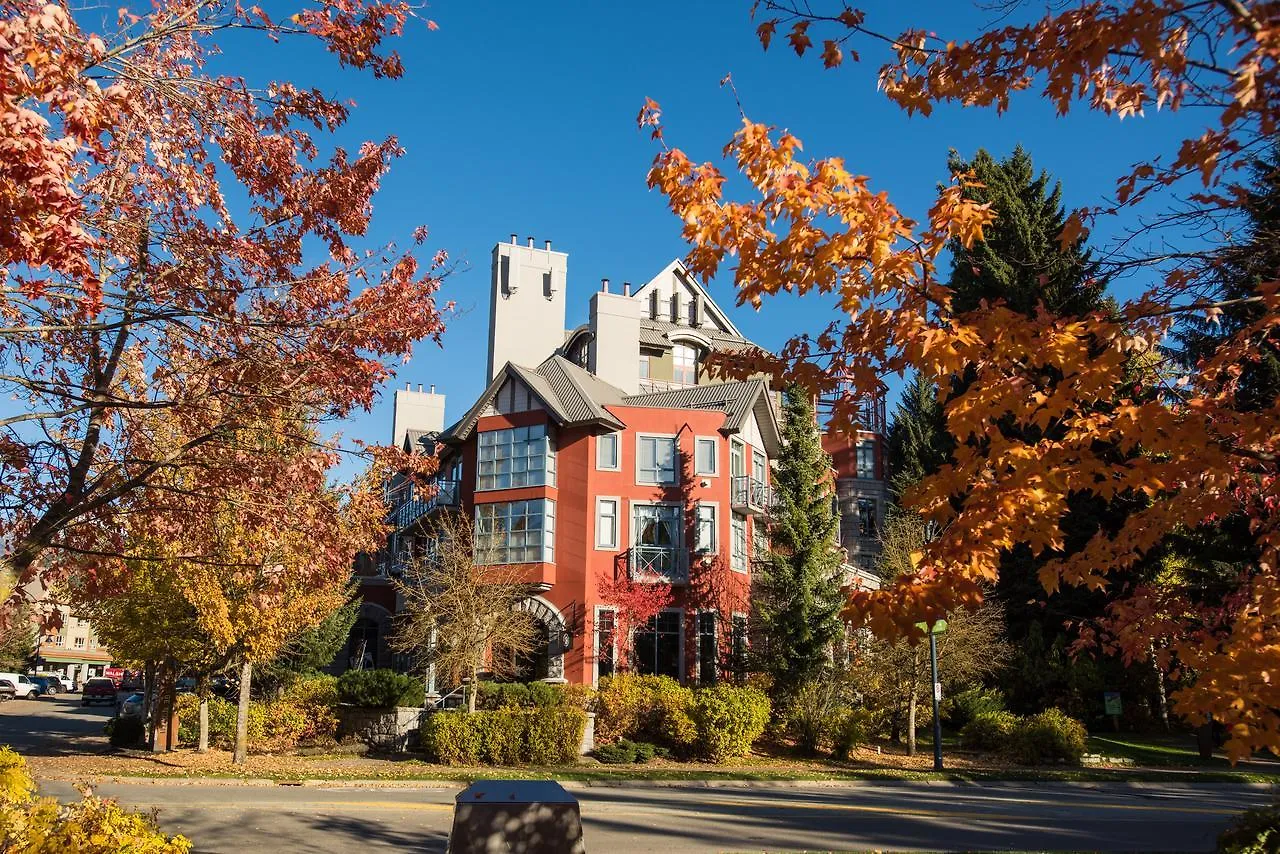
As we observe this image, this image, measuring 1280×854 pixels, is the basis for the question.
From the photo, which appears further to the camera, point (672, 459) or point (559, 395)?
point (559, 395)

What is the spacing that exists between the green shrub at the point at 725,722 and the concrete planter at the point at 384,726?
794cm

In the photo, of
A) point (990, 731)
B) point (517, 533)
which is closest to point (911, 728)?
point (990, 731)

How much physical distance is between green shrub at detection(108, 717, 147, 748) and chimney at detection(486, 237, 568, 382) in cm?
2254

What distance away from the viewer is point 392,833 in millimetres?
13109

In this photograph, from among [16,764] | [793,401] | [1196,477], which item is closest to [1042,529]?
[1196,477]

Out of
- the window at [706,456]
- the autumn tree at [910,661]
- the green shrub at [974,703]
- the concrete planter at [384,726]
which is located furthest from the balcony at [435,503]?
the green shrub at [974,703]

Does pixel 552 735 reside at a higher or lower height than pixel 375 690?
lower

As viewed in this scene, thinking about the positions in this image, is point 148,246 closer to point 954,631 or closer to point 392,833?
point 392,833

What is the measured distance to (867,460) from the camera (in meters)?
58.6

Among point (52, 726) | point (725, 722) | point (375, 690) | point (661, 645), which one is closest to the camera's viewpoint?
point (725, 722)

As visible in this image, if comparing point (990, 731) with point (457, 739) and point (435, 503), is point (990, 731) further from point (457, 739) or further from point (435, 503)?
point (435, 503)

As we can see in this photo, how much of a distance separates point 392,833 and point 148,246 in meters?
8.88

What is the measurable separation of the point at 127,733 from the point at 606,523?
53.7ft

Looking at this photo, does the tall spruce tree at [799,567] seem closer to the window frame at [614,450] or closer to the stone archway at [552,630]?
the window frame at [614,450]
